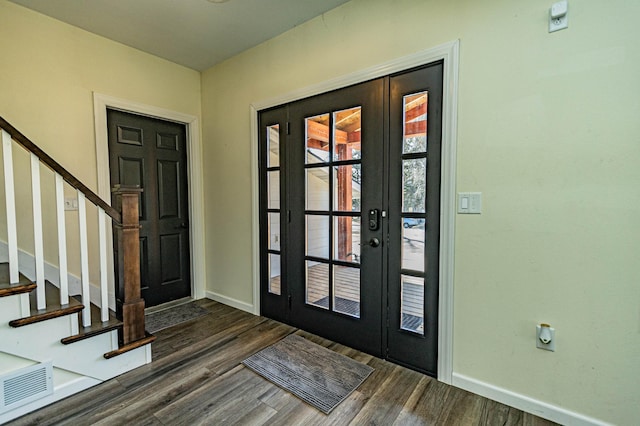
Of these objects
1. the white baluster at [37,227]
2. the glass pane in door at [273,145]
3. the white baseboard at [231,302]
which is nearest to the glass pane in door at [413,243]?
the glass pane in door at [273,145]

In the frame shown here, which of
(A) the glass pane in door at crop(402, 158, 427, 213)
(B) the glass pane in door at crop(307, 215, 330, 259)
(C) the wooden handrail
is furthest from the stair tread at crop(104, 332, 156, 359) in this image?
(A) the glass pane in door at crop(402, 158, 427, 213)

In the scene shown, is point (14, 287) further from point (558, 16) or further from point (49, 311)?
point (558, 16)

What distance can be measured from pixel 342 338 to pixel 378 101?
5.98 feet

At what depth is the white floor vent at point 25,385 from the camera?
4.96 ft

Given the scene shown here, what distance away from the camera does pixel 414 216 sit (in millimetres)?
1928

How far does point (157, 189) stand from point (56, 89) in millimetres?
1120

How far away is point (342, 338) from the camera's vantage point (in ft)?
7.53

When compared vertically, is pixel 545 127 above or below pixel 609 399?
above

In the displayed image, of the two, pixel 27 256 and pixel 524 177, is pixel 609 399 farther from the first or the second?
pixel 27 256

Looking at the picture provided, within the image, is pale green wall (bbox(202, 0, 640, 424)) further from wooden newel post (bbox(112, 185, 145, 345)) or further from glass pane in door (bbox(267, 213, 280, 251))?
wooden newel post (bbox(112, 185, 145, 345))

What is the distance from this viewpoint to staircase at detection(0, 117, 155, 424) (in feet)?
5.07

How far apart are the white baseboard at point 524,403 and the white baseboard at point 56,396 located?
2284 mm

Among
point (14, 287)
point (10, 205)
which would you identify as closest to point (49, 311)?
point (14, 287)

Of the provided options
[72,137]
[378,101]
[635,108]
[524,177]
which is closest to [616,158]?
[635,108]
